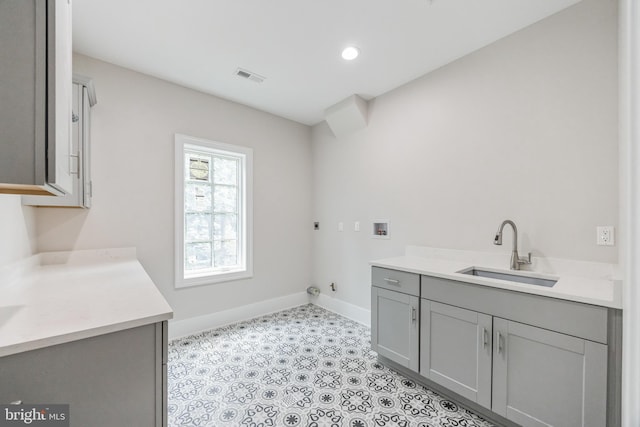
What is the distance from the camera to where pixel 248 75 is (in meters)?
2.60

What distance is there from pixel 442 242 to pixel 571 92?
1.38 metres

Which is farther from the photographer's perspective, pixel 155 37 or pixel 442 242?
pixel 442 242

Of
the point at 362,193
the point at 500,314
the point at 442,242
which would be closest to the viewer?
the point at 500,314

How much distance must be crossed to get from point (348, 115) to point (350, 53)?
2.98ft

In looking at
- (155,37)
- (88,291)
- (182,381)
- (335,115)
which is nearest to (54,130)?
(88,291)

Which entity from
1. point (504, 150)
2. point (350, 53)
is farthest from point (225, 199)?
point (504, 150)

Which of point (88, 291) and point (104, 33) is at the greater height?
point (104, 33)

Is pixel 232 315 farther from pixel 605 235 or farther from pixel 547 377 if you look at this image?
pixel 605 235

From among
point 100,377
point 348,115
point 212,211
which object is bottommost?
point 100,377

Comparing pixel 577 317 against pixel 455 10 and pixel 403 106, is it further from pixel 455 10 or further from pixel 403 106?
pixel 403 106

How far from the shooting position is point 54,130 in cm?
73

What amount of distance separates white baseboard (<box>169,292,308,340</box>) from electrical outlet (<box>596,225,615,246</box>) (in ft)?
10.1

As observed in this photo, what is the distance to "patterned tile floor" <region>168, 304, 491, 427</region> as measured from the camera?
167 centimetres

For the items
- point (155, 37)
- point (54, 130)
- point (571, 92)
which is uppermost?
point (155, 37)
